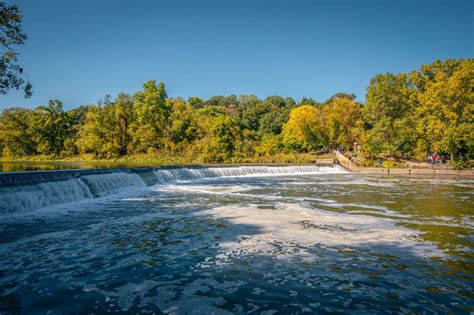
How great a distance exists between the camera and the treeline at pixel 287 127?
1581 inches

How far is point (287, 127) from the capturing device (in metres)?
64.2

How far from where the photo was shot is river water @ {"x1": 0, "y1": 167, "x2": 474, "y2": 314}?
493 centimetres

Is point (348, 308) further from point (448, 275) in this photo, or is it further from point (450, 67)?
point (450, 67)

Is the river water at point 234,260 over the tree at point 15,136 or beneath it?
beneath

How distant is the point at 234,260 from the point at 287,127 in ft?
193

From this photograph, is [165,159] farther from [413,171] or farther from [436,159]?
[436,159]

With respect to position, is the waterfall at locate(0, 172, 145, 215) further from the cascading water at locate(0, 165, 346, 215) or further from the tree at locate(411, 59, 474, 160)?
the tree at locate(411, 59, 474, 160)

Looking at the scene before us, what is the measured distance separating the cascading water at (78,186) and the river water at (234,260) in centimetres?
21

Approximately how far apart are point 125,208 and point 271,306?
31.9 feet

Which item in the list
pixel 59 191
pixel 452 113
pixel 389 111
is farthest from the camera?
pixel 389 111

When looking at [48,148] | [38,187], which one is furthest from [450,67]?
[48,148]

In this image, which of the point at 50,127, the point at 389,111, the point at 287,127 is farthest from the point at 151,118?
the point at 389,111

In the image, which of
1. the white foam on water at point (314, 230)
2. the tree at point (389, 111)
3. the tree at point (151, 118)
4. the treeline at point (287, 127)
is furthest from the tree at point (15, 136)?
the white foam on water at point (314, 230)

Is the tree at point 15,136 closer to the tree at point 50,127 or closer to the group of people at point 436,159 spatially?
the tree at point 50,127
